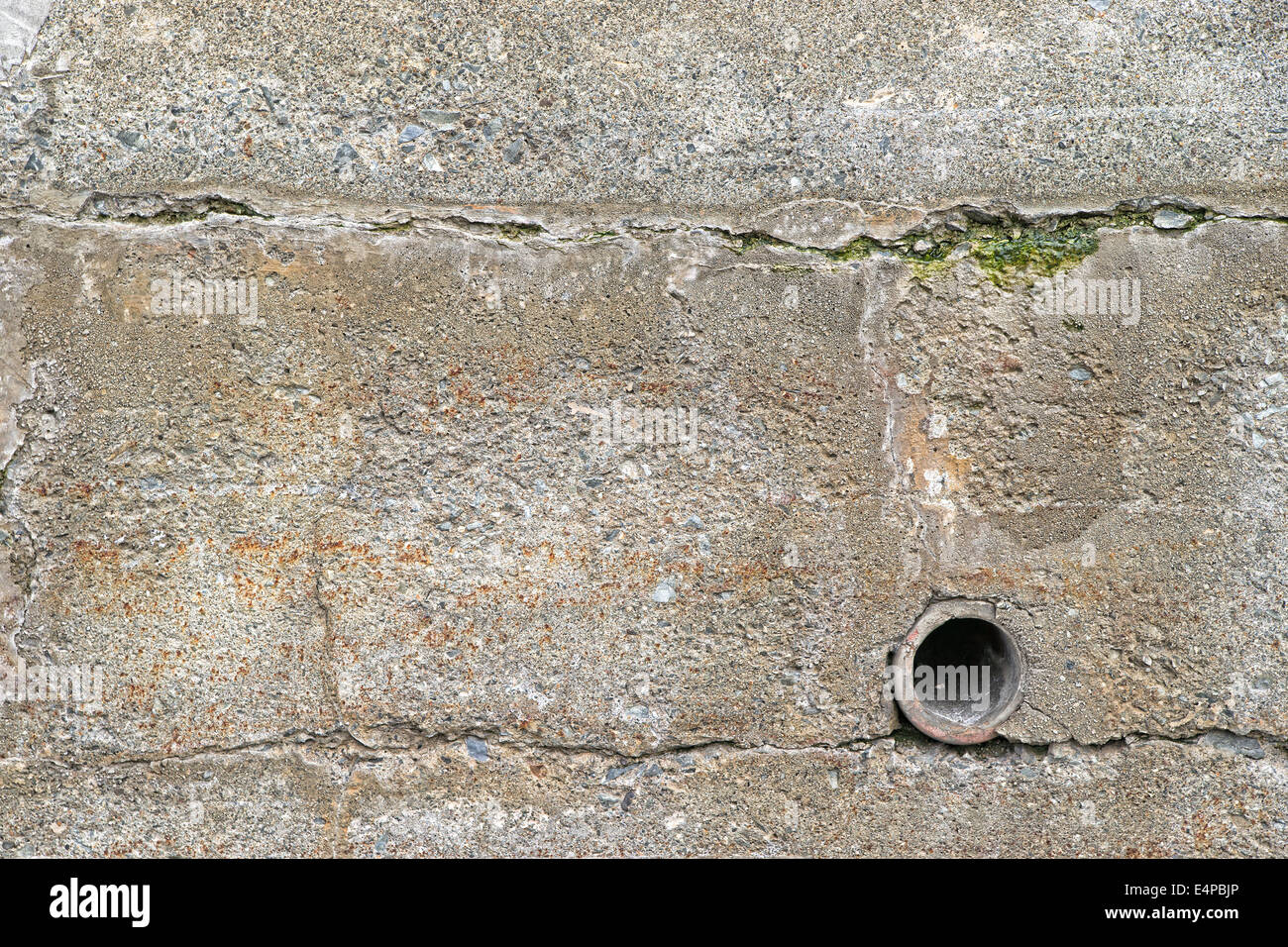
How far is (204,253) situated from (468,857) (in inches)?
65.3

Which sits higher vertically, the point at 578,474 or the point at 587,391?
the point at 587,391

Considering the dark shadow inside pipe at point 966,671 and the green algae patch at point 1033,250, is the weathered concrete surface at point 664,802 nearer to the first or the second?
the dark shadow inside pipe at point 966,671

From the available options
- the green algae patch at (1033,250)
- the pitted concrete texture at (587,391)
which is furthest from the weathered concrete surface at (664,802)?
the green algae patch at (1033,250)

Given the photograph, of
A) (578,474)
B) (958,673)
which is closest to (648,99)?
(578,474)

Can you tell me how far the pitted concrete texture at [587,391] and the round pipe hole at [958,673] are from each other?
0.24 feet

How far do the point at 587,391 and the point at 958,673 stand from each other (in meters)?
1.23

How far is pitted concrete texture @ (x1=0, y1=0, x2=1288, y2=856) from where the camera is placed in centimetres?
208

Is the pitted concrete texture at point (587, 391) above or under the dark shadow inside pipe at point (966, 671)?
above

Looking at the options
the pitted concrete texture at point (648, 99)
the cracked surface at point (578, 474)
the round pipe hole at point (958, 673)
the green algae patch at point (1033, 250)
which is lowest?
the round pipe hole at point (958, 673)

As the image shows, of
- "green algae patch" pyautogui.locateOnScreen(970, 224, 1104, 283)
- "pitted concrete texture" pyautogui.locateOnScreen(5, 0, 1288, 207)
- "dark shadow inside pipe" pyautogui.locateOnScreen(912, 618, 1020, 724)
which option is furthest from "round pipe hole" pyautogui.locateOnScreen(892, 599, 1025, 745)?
"pitted concrete texture" pyautogui.locateOnScreen(5, 0, 1288, 207)

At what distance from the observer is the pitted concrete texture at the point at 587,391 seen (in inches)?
81.9

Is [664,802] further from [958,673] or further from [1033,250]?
[1033,250]

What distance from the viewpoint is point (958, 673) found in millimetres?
2236

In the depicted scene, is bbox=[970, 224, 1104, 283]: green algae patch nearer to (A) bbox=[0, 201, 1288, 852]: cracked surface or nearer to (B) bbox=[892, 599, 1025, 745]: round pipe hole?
(A) bbox=[0, 201, 1288, 852]: cracked surface
